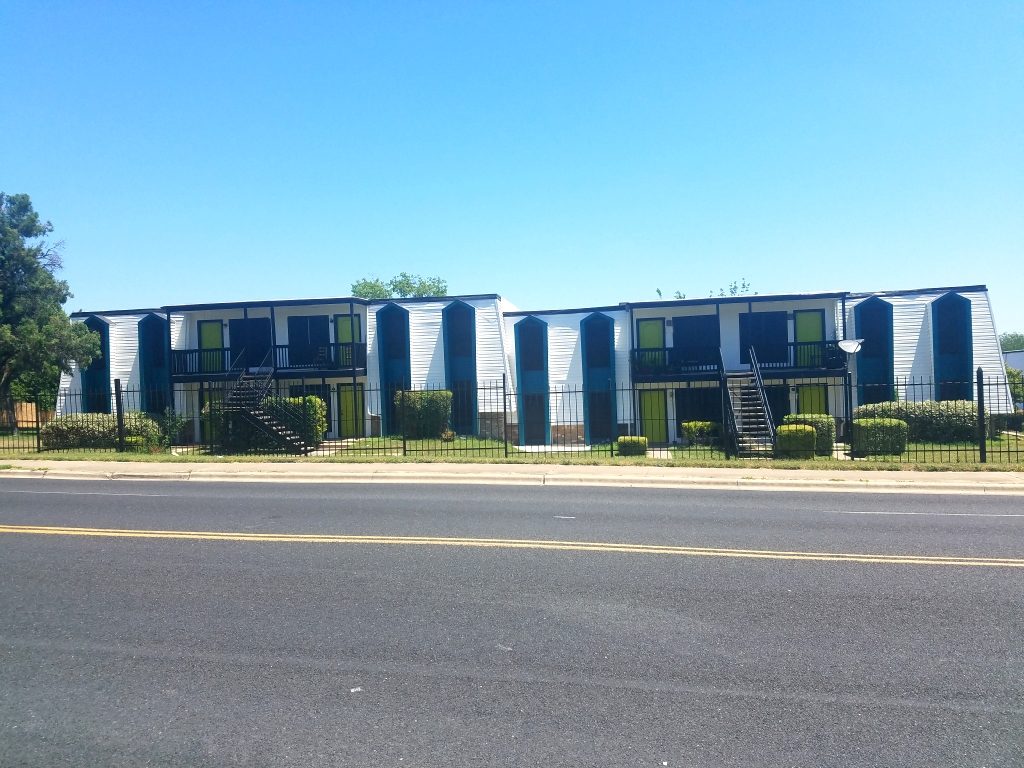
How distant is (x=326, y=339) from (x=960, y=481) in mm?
24032

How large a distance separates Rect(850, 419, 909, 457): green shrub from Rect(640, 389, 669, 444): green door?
11.0 meters

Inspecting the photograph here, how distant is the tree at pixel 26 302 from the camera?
33.2 m

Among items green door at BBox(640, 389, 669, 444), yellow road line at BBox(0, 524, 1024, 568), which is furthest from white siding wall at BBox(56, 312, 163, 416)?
yellow road line at BBox(0, 524, 1024, 568)

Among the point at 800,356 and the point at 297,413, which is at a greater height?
the point at 800,356

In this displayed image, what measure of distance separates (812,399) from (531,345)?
35.9 ft

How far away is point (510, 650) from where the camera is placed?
5562mm

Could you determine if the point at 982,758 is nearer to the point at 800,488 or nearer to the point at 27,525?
the point at 27,525

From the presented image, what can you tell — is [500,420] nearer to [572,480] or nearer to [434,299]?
[434,299]

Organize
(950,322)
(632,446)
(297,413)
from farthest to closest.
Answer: (950,322)
(297,413)
(632,446)

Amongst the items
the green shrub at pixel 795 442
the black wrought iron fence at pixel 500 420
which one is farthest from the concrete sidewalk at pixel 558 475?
the black wrought iron fence at pixel 500 420

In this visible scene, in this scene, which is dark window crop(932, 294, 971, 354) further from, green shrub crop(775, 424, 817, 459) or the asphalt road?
the asphalt road

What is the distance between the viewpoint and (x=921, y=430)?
1054 inches

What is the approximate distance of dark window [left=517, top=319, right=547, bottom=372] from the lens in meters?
32.6

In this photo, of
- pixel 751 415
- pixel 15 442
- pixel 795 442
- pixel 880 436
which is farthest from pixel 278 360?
pixel 880 436
